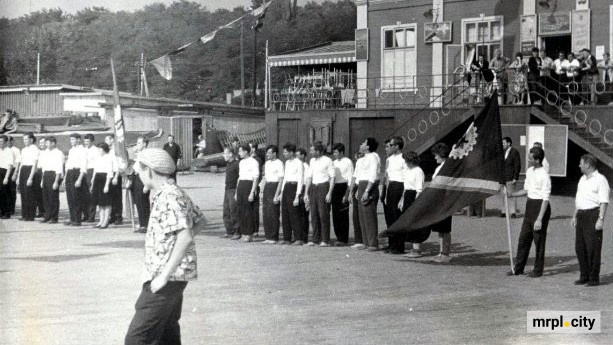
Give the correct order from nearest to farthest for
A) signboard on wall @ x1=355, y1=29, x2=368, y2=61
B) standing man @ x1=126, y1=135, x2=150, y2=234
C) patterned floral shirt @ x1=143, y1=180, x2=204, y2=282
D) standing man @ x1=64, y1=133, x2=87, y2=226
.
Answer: patterned floral shirt @ x1=143, y1=180, x2=204, y2=282
standing man @ x1=126, y1=135, x2=150, y2=234
standing man @ x1=64, y1=133, x2=87, y2=226
signboard on wall @ x1=355, y1=29, x2=368, y2=61

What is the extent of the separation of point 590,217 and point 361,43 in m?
18.0

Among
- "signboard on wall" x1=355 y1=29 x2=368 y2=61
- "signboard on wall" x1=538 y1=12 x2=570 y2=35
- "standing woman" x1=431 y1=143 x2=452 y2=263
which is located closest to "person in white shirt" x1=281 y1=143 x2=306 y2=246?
"standing woman" x1=431 y1=143 x2=452 y2=263

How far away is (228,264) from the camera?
12.2 metres

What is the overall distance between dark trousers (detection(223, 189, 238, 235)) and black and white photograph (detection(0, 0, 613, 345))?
4cm

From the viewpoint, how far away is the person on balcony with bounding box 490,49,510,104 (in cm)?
2317

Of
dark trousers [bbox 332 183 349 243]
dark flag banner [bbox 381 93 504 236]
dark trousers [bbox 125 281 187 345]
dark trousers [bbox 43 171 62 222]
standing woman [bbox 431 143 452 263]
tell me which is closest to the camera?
dark trousers [bbox 125 281 187 345]

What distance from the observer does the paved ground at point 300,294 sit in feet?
25.9

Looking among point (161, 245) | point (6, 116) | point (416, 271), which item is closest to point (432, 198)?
point (416, 271)

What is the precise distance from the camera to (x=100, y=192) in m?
17.1

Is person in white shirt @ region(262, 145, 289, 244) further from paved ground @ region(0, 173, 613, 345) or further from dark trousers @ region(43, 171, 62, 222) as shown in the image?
dark trousers @ region(43, 171, 62, 222)

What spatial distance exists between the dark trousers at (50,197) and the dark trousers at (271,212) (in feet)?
17.4

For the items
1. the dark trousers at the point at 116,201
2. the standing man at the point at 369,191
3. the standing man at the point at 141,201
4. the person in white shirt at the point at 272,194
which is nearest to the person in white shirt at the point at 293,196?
the person in white shirt at the point at 272,194

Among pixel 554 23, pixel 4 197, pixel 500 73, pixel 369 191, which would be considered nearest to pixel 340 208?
pixel 369 191

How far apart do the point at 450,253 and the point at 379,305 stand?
4567 mm
